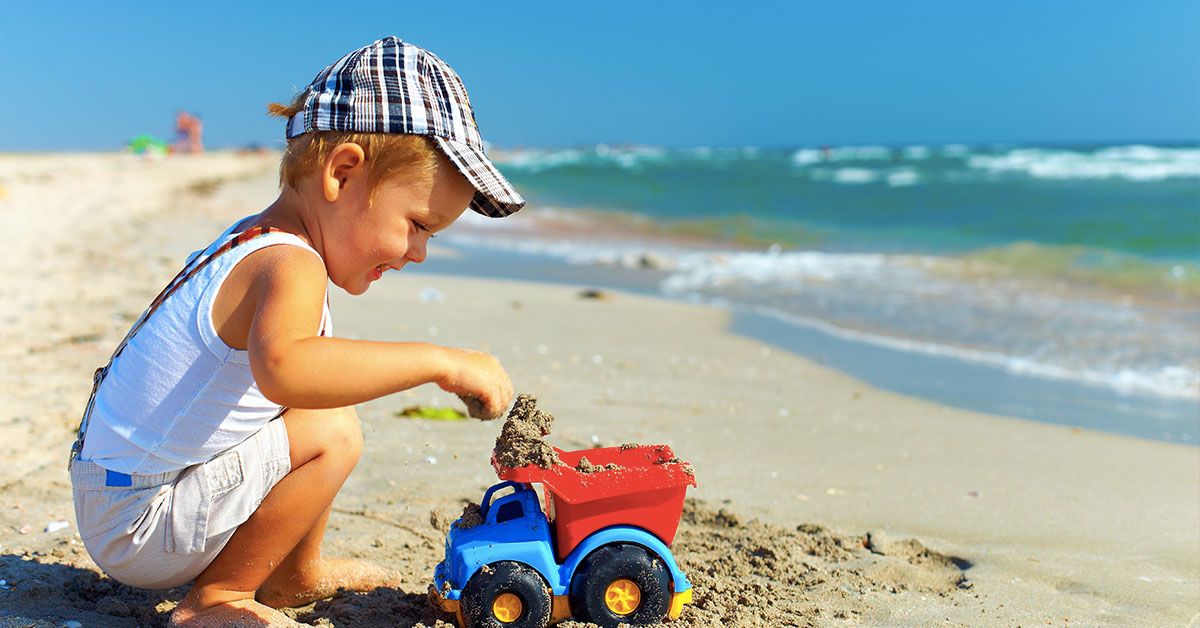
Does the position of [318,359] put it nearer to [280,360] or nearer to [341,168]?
[280,360]

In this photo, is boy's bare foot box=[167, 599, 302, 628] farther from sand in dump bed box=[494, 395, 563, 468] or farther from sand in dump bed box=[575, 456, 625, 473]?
sand in dump bed box=[575, 456, 625, 473]

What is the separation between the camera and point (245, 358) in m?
1.95

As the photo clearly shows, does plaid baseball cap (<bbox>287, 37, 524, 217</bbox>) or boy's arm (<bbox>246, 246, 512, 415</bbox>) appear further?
plaid baseball cap (<bbox>287, 37, 524, 217</bbox>)

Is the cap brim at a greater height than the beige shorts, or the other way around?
the cap brim

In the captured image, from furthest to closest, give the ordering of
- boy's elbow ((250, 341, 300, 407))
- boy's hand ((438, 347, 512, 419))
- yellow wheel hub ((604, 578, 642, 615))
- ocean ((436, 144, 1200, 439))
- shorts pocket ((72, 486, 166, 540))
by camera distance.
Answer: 1. ocean ((436, 144, 1200, 439))
2. yellow wheel hub ((604, 578, 642, 615))
3. shorts pocket ((72, 486, 166, 540))
4. boy's hand ((438, 347, 512, 419))
5. boy's elbow ((250, 341, 300, 407))

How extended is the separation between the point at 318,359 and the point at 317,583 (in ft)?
2.88

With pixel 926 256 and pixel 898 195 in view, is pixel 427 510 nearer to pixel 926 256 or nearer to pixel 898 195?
pixel 926 256

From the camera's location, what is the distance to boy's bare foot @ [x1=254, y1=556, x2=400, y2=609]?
2.38 m

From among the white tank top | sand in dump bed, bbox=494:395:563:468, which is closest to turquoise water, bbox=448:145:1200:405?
sand in dump bed, bbox=494:395:563:468

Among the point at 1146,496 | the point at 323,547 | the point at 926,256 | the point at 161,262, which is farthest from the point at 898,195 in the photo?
the point at 323,547

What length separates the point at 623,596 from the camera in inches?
84.2

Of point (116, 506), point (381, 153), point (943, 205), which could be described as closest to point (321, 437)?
point (116, 506)

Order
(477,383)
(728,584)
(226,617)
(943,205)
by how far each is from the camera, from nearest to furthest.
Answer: (477,383) → (226,617) → (728,584) → (943,205)

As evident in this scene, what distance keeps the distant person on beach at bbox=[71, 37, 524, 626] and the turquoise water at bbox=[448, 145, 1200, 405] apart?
4314 mm
